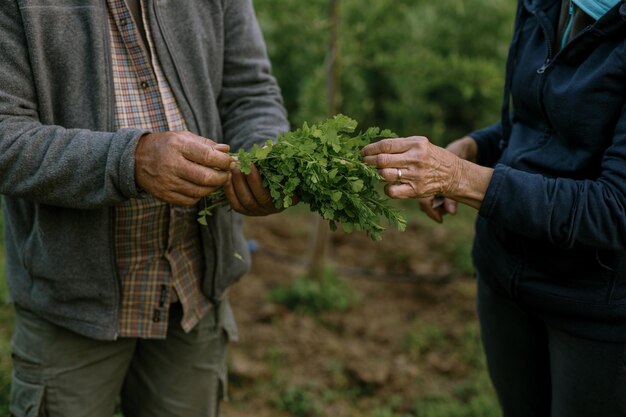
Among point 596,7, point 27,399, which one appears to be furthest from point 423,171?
point 27,399

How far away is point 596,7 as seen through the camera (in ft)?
5.88

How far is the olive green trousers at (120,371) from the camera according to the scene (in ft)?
6.80

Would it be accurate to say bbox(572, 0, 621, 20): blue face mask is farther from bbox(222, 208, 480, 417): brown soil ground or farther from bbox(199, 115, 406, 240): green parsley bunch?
bbox(222, 208, 480, 417): brown soil ground

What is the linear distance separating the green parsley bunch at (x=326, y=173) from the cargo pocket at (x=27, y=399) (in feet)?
2.59

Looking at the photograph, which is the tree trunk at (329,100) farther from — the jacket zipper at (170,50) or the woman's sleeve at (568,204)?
the woman's sleeve at (568,204)

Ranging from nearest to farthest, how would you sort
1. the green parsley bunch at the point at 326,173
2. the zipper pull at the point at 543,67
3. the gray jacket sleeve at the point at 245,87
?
the green parsley bunch at the point at 326,173
the zipper pull at the point at 543,67
the gray jacket sleeve at the point at 245,87

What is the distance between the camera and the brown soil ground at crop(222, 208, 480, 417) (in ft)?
11.7

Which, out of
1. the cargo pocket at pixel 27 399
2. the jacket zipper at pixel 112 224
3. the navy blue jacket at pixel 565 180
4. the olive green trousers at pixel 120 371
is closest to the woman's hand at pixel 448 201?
the navy blue jacket at pixel 565 180

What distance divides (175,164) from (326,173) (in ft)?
1.38

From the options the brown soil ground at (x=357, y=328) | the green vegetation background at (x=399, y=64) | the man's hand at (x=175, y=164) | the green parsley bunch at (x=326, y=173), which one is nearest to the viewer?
the man's hand at (x=175, y=164)

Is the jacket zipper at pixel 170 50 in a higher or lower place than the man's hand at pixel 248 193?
higher

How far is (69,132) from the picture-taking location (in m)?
1.77

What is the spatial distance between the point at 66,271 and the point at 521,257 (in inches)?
56.8

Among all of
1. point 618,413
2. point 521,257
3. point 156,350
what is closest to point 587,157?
point 521,257
